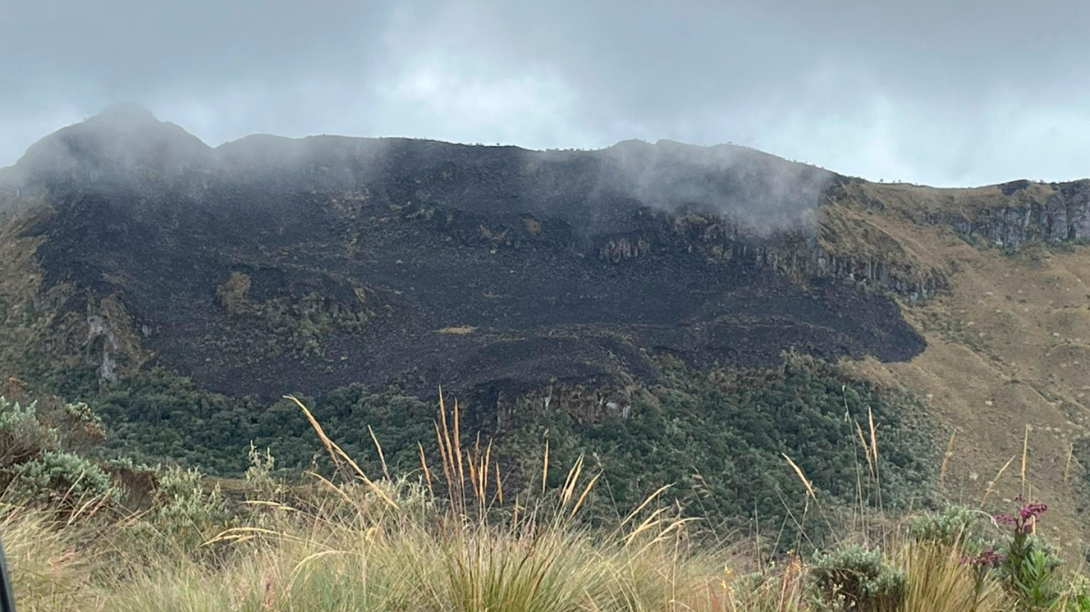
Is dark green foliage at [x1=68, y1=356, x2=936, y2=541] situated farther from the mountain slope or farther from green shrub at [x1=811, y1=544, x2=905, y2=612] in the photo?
green shrub at [x1=811, y1=544, x2=905, y2=612]

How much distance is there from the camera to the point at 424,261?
2281 inches

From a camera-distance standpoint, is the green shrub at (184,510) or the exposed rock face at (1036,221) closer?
the green shrub at (184,510)

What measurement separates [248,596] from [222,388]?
39.4 metres

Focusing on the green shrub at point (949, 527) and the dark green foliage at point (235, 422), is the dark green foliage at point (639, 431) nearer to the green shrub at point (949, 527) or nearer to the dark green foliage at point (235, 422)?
the dark green foliage at point (235, 422)

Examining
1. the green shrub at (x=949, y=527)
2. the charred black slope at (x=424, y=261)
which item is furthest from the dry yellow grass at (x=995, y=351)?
the green shrub at (x=949, y=527)

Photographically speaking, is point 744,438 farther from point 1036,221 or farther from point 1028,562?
point 1036,221

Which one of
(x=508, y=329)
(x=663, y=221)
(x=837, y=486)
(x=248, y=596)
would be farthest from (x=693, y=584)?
(x=663, y=221)

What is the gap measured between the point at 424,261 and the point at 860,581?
55.9m

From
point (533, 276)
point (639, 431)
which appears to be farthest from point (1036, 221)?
point (639, 431)

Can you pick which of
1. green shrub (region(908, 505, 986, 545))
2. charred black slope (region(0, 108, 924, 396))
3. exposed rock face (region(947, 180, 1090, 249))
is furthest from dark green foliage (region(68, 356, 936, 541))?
exposed rock face (region(947, 180, 1090, 249))

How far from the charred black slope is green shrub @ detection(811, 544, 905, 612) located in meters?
31.6

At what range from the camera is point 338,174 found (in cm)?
6988

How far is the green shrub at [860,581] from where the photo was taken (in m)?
3.20

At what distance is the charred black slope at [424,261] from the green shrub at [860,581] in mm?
31643
